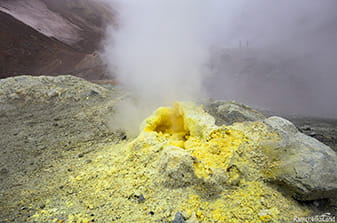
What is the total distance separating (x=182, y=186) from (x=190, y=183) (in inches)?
3.5

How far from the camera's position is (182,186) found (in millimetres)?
1923

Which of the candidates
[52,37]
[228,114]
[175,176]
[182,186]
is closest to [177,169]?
[175,176]

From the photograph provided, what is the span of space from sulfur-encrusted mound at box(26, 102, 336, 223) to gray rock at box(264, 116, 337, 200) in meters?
0.05

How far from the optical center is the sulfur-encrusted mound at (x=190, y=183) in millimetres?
1691

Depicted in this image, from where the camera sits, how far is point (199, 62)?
772 cm

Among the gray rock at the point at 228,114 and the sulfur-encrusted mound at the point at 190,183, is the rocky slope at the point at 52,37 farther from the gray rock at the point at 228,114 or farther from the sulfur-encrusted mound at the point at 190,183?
the sulfur-encrusted mound at the point at 190,183

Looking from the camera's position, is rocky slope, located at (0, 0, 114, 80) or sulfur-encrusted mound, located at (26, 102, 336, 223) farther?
rocky slope, located at (0, 0, 114, 80)

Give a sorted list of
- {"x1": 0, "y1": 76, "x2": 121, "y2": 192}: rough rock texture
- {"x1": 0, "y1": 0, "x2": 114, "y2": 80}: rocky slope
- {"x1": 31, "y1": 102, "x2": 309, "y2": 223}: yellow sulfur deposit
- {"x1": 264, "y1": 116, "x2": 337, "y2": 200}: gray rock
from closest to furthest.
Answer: {"x1": 31, "y1": 102, "x2": 309, "y2": 223}: yellow sulfur deposit
{"x1": 264, "y1": 116, "x2": 337, "y2": 200}: gray rock
{"x1": 0, "y1": 76, "x2": 121, "y2": 192}: rough rock texture
{"x1": 0, "y1": 0, "x2": 114, "y2": 80}: rocky slope

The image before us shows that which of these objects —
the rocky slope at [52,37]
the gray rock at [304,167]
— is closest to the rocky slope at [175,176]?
the gray rock at [304,167]

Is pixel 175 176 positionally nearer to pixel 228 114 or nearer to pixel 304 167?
pixel 304 167

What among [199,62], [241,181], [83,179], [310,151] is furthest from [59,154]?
[199,62]

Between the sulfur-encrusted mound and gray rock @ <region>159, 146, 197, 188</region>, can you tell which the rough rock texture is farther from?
gray rock @ <region>159, 146, 197, 188</region>

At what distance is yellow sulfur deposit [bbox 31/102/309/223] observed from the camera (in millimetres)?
1689

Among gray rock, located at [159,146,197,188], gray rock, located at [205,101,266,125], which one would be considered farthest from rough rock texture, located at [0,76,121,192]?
gray rock, located at [205,101,266,125]
